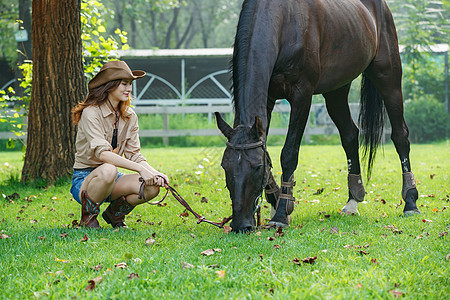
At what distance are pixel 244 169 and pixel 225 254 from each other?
2.25 feet

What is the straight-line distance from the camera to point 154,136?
16.9 m

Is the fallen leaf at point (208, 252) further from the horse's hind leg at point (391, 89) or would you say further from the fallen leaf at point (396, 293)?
the horse's hind leg at point (391, 89)

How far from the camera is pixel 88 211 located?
15.0ft

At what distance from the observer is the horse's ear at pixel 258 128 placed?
4.04m

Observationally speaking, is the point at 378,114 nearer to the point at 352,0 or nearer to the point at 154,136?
the point at 352,0

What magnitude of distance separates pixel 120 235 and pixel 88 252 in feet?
2.05

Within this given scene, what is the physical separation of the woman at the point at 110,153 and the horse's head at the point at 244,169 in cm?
67

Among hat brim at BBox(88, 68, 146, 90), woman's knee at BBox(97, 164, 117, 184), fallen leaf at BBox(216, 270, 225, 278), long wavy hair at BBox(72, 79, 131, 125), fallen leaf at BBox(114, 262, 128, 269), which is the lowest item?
fallen leaf at BBox(114, 262, 128, 269)

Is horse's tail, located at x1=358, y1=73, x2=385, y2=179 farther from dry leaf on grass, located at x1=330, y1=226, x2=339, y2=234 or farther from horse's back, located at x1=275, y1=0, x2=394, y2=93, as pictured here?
dry leaf on grass, located at x1=330, y1=226, x2=339, y2=234

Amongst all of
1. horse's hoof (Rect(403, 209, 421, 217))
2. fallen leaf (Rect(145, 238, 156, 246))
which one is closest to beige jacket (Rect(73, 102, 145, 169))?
fallen leaf (Rect(145, 238, 156, 246))

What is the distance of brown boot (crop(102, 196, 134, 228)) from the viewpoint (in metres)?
4.66

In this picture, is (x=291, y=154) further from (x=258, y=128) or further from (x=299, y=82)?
(x=258, y=128)

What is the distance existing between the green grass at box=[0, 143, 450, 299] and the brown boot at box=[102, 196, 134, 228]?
0.83 ft

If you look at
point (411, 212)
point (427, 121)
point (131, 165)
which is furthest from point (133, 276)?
point (427, 121)
